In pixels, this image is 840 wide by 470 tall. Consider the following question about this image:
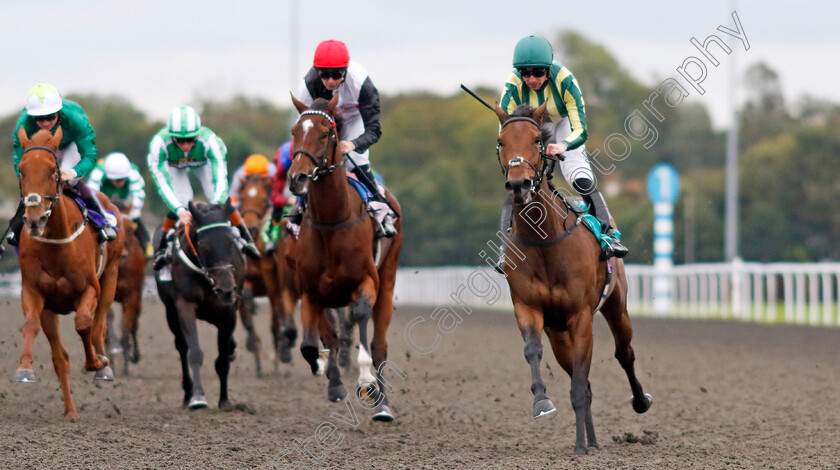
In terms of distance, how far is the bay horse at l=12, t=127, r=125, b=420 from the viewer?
302 inches

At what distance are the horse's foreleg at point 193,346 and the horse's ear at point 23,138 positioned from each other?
2034 millimetres

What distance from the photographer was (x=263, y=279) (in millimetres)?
13023

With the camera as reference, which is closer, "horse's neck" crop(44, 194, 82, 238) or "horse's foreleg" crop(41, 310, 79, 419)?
"horse's neck" crop(44, 194, 82, 238)

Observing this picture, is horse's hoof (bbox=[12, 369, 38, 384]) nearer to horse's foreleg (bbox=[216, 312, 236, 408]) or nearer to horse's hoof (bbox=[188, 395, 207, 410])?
horse's hoof (bbox=[188, 395, 207, 410])

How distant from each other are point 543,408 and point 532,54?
2304 millimetres

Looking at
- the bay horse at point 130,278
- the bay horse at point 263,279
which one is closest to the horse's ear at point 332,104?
the bay horse at point 263,279

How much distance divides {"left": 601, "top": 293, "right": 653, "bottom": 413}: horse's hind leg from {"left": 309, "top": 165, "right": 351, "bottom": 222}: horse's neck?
2.01 m

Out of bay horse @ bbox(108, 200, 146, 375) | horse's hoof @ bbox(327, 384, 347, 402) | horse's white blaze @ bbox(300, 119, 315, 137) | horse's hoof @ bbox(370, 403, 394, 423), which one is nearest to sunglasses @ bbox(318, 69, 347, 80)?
horse's white blaze @ bbox(300, 119, 315, 137)

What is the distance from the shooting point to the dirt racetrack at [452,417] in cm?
696

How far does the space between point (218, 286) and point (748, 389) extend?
528cm

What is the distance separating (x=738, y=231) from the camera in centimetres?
4281

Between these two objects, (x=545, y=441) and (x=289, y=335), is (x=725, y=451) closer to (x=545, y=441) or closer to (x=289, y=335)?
Result: (x=545, y=441)

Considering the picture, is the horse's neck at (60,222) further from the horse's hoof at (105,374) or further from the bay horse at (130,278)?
the bay horse at (130,278)

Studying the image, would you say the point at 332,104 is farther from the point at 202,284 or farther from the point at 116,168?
the point at 116,168
